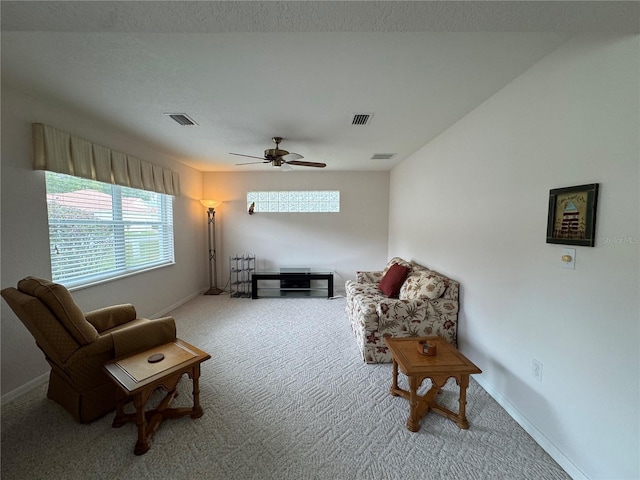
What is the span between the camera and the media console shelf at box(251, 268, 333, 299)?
15.4ft

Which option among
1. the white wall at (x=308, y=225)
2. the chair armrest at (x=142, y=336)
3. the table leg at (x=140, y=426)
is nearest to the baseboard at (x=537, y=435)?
the table leg at (x=140, y=426)

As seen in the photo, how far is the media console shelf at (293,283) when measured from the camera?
15.4ft

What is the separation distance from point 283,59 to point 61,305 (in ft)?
7.19

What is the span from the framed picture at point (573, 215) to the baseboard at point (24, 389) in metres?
4.12

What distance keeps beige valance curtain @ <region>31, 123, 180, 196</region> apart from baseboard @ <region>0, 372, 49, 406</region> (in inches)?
73.1

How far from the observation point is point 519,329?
1776 millimetres

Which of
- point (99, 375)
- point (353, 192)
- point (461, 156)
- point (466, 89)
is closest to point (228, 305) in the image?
point (99, 375)

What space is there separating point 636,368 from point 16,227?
4124mm

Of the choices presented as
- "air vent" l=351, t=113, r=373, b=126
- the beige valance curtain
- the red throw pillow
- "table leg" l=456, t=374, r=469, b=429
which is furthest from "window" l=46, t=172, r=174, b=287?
"table leg" l=456, t=374, r=469, b=429

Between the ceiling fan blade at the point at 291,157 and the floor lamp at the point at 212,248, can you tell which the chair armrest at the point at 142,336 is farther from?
the floor lamp at the point at 212,248

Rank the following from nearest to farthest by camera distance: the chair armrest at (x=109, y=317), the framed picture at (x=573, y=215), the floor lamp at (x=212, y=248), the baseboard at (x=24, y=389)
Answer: the framed picture at (x=573, y=215) → the baseboard at (x=24, y=389) → the chair armrest at (x=109, y=317) → the floor lamp at (x=212, y=248)

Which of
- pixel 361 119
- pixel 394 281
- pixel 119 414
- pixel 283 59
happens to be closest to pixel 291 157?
pixel 361 119

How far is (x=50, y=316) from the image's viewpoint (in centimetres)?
156

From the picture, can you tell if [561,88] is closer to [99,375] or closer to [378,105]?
[378,105]
